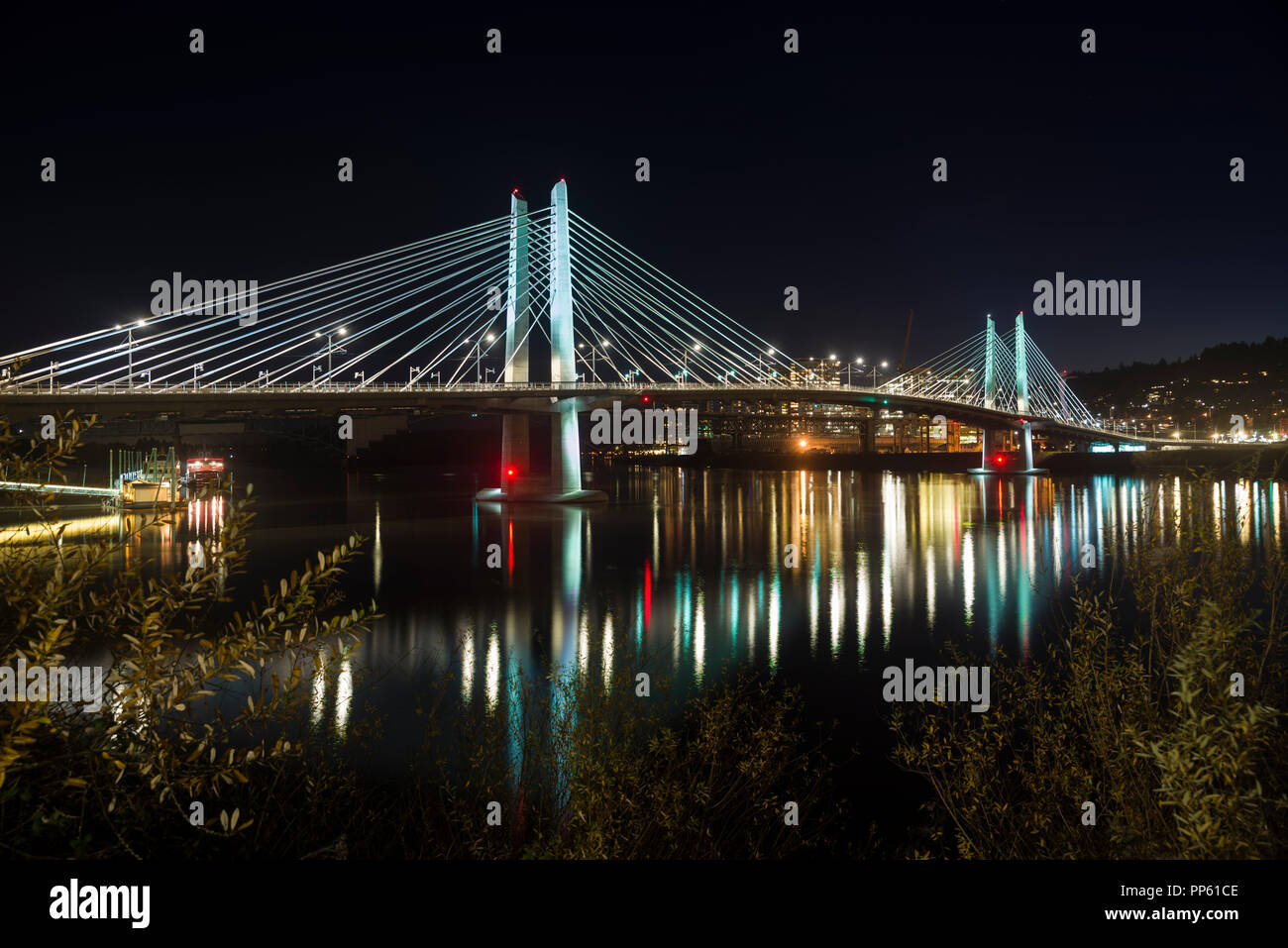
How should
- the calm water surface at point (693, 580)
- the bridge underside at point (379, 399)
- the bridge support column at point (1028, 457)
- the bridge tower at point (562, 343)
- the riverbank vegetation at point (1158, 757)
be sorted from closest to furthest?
the riverbank vegetation at point (1158, 757)
the calm water surface at point (693, 580)
the bridge underside at point (379, 399)
the bridge tower at point (562, 343)
the bridge support column at point (1028, 457)

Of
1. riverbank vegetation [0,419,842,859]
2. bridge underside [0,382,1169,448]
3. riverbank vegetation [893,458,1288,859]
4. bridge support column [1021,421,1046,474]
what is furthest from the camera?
bridge support column [1021,421,1046,474]

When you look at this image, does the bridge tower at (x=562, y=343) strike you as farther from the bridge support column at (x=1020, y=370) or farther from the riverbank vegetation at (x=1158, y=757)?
the bridge support column at (x=1020, y=370)

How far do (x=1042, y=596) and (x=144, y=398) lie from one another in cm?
3546

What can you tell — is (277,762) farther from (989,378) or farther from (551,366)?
(989,378)

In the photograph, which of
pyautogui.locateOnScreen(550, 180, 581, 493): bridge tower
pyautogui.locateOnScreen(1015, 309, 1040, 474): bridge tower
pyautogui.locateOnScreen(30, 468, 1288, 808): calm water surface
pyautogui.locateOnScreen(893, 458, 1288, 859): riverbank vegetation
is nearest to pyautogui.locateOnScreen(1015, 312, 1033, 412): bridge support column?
pyautogui.locateOnScreen(1015, 309, 1040, 474): bridge tower

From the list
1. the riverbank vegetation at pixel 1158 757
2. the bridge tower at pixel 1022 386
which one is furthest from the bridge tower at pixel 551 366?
the bridge tower at pixel 1022 386

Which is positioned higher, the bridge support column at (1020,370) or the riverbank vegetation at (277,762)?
the bridge support column at (1020,370)

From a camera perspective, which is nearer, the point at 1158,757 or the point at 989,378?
the point at 1158,757

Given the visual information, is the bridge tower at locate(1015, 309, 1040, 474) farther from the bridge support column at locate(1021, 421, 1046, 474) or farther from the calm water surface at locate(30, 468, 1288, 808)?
the calm water surface at locate(30, 468, 1288, 808)

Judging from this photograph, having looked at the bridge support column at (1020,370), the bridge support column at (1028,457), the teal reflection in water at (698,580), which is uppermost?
the bridge support column at (1020,370)

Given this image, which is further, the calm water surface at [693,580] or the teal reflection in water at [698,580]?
the teal reflection in water at [698,580]

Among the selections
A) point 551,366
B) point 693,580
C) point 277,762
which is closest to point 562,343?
point 551,366

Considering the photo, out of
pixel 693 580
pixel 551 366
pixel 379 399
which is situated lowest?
pixel 693 580

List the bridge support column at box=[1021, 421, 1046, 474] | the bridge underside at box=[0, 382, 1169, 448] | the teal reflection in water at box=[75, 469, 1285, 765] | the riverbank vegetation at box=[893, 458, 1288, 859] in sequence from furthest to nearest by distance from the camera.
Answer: the bridge support column at box=[1021, 421, 1046, 474] → the bridge underside at box=[0, 382, 1169, 448] → the teal reflection in water at box=[75, 469, 1285, 765] → the riverbank vegetation at box=[893, 458, 1288, 859]
